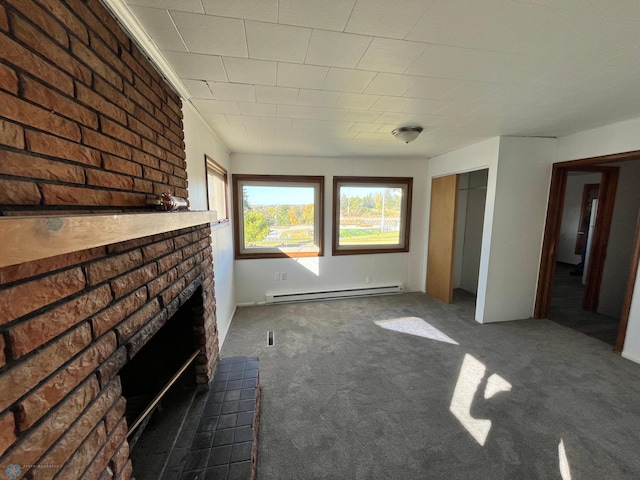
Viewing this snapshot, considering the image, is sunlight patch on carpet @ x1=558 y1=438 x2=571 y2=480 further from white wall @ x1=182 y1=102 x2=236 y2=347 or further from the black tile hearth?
white wall @ x1=182 y1=102 x2=236 y2=347

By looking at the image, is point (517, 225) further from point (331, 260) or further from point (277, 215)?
point (277, 215)

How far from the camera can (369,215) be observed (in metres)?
4.14

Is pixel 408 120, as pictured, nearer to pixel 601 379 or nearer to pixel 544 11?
pixel 544 11

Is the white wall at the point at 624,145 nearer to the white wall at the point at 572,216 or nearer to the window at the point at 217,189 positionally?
the window at the point at 217,189

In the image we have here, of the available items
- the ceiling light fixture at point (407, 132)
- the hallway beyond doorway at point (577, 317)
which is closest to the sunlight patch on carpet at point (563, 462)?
the hallway beyond doorway at point (577, 317)

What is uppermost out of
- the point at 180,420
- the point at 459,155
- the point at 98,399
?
the point at 459,155

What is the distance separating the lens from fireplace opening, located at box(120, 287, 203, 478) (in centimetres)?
119

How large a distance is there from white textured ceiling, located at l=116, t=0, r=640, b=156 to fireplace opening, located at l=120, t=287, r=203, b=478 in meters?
1.44

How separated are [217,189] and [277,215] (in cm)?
98

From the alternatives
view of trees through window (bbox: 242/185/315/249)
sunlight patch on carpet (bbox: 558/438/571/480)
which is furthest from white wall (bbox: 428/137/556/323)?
view of trees through window (bbox: 242/185/315/249)

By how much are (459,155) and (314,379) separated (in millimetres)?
3299

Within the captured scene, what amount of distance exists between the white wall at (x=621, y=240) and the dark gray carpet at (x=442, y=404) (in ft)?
3.69

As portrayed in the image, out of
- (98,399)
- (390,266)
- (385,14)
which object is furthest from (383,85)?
(390,266)

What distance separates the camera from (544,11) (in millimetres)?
1032
